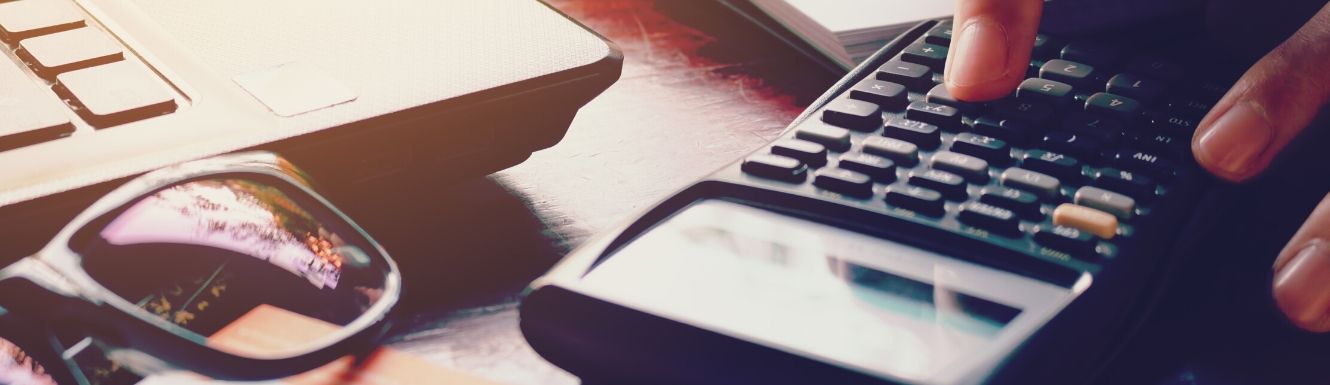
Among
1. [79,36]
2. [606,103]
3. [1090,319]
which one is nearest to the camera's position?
[1090,319]

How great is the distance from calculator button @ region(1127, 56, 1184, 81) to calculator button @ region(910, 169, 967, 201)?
12 cm

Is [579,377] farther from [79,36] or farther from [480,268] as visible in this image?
[79,36]

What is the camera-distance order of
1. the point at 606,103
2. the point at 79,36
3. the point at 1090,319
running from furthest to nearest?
the point at 606,103 < the point at 79,36 < the point at 1090,319

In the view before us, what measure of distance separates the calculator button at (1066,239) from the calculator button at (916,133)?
63 millimetres

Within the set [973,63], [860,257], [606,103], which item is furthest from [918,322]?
[606,103]

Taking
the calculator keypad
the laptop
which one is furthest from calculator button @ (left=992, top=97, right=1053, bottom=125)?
the laptop

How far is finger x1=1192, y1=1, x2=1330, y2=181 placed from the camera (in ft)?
1.07

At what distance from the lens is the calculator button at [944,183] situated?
0.30 m

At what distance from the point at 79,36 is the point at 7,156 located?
87 mm

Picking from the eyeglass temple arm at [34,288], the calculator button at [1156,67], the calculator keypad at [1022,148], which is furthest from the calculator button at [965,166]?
the eyeglass temple arm at [34,288]

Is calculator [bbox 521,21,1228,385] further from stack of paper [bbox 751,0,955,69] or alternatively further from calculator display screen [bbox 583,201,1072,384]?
stack of paper [bbox 751,0,955,69]

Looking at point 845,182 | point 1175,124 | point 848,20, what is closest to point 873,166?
point 845,182

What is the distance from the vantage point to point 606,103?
49 cm

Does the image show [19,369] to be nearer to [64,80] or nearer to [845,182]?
[64,80]
